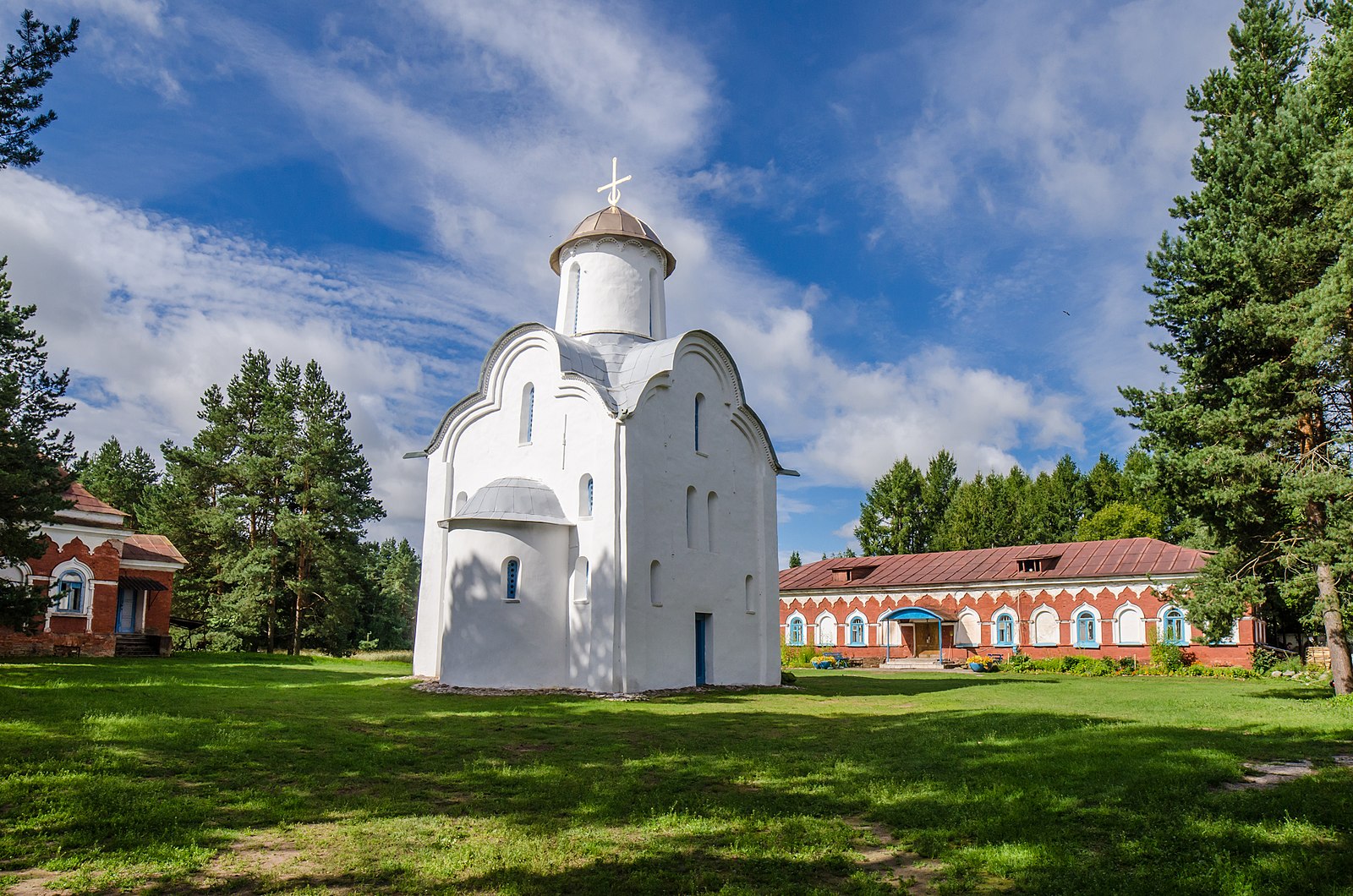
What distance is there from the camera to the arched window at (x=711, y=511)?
70.5 ft

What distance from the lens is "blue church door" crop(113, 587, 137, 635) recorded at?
101ft

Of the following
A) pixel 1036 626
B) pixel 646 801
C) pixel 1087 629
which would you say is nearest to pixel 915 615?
pixel 1036 626

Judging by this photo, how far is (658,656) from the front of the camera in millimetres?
19188

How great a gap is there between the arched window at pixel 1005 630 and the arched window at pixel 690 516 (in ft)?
70.3

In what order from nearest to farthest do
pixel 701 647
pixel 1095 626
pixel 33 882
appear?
pixel 33 882 < pixel 701 647 < pixel 1095 626

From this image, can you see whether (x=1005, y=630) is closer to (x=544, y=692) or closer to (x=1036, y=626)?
(x=1036, y=626)

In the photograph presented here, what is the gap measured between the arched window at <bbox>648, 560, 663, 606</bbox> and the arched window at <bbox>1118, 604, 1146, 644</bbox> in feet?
74.9

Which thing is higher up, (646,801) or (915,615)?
(915,615)

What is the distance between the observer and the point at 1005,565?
37.7 meters

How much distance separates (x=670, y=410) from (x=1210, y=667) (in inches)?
929

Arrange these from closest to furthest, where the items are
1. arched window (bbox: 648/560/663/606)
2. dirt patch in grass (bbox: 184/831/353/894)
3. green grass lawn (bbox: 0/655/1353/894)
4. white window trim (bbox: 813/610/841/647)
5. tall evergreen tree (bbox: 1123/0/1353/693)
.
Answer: dirt patch in grass (bbox: 184/831/353/894) < green grass lawn (bbox: 0/655/1353/894) < tall evergreen tree (bbox: 1123/0/1353/693) < arched window (bbox: 648/560/663/606) < white window trim (bbox: 813/610/841/647)

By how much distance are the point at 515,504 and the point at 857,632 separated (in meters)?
25.6

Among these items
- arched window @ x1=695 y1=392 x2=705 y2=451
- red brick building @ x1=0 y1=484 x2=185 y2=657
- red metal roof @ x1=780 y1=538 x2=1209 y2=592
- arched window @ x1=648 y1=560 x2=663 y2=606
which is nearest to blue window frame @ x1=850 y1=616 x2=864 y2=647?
red metal roof @ x1=780 y1=538 x2=1209 y2=592

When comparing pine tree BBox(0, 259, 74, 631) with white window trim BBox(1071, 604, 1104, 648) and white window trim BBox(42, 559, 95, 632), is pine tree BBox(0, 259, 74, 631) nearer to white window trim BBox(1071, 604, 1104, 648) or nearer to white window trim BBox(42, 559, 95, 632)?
white window trim BBox(42, 559, 95, 632)
